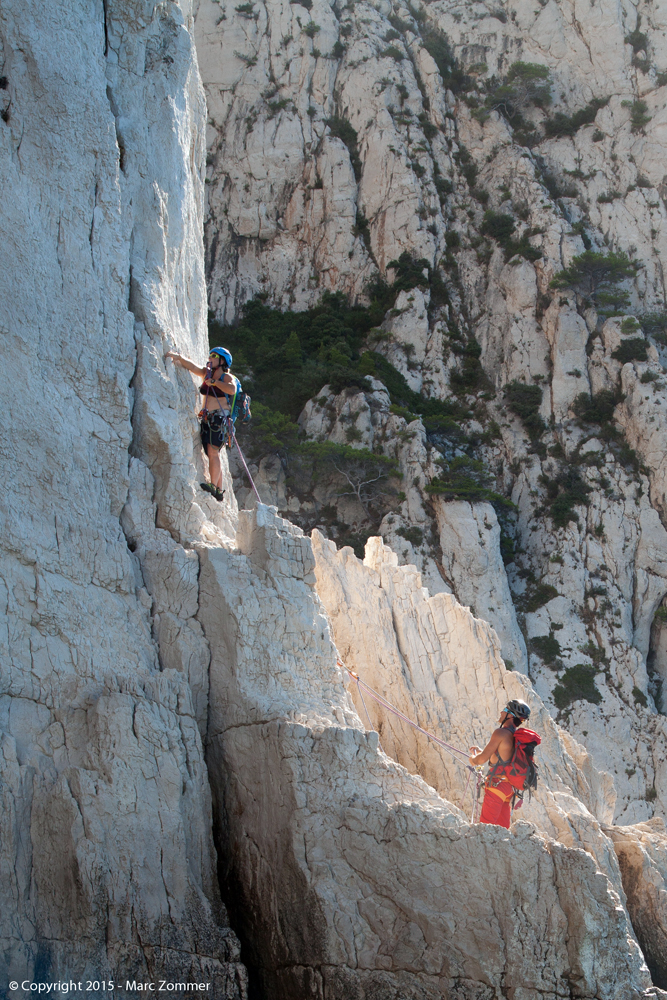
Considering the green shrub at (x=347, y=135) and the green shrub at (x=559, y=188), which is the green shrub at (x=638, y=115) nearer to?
the green shrub at (x=559, y=188)

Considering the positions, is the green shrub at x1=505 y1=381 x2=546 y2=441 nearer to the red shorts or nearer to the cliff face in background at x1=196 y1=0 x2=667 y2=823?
the cliff face in background at x1=196 y1=0 x2=667 y2=823

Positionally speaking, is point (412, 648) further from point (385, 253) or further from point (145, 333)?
point (385, 253)

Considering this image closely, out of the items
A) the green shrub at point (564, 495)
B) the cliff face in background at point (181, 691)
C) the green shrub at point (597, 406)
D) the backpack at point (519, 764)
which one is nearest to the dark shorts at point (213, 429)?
the cliff face in background at point (181, 691)

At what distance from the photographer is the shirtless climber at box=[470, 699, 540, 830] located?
8.85m

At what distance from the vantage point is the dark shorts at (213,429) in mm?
10148

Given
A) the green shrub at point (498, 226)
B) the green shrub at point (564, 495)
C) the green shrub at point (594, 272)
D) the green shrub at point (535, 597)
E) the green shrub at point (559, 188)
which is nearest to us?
the green shrub at point (535, 597)

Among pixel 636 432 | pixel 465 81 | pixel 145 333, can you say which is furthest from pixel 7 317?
pixel 465 81

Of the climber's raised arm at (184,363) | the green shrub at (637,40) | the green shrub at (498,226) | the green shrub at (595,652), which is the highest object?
the green shrub at (637,40)

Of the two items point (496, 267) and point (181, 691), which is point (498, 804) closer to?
point (181, 691)

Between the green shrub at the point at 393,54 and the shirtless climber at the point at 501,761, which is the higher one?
the green shrub at the point at 393,54

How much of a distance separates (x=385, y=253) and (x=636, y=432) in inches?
468

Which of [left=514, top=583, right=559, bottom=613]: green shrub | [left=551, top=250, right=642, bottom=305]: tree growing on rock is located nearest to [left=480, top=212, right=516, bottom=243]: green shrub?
[left=551, top=250, right=642, bottom=305]: tree growing on rock

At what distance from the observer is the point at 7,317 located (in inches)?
330

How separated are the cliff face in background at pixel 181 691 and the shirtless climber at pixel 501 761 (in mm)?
684
